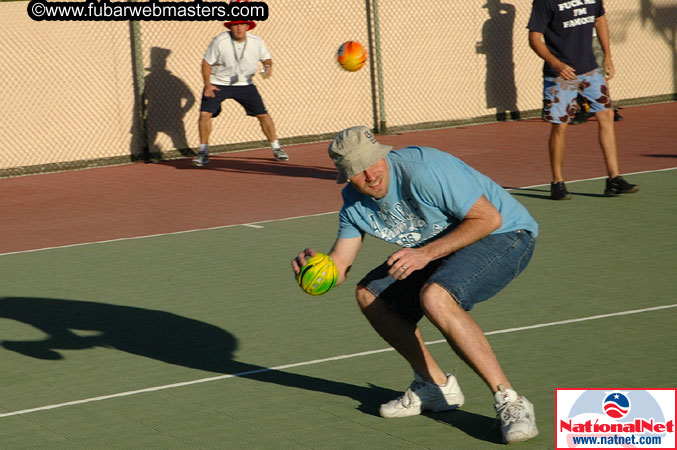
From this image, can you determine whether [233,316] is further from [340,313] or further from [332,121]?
[332,121]

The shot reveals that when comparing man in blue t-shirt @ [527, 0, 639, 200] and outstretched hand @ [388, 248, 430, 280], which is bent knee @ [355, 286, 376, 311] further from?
man in blue t-shirt @ [527, 0, 639, 200]

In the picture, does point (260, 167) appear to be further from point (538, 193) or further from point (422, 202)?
point (422, 202)

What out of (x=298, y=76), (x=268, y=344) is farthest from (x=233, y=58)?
(x=268, y=344)

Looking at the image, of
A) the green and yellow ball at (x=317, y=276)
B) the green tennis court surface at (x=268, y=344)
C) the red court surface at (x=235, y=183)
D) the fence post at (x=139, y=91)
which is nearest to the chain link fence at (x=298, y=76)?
the fence post at (x=139, y=91)

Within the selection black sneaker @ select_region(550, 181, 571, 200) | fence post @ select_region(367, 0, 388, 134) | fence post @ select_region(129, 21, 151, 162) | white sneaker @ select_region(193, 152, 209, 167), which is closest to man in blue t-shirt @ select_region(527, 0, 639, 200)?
black sneaker @ select_region(550, 181, 571, 200)

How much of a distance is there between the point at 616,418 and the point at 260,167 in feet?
36.7

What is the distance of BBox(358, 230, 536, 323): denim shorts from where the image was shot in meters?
5.30

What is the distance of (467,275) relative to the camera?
531 cm

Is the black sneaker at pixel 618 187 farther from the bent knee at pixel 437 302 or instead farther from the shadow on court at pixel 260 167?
the bent knee at pixel 437 302

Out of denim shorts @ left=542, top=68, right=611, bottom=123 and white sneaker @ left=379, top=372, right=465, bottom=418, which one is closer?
white sneaker @ left=379, top=372, right=465, bottom=418

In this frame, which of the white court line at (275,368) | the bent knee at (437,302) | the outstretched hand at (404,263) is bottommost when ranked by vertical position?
the white court line at (275,368)

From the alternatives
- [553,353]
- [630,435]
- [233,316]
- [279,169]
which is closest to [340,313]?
[233,316]

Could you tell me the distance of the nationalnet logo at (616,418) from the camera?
17.1 feet

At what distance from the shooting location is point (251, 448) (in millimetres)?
5379
